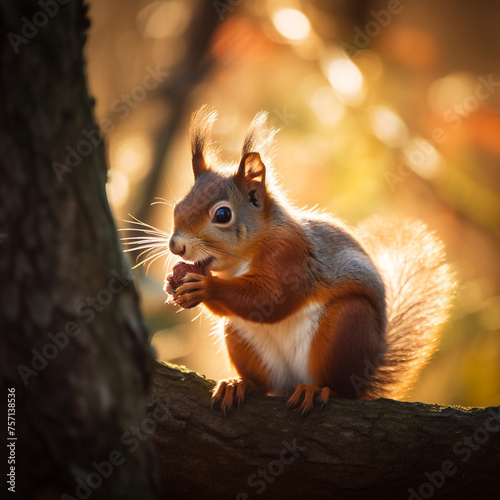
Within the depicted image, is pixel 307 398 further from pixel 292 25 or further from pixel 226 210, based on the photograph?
pixel 292 25

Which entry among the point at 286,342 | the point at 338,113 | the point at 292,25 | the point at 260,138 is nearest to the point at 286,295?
the point at 286,342

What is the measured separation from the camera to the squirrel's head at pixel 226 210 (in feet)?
7.54

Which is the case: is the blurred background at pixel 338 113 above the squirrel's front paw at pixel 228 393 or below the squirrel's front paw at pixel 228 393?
above

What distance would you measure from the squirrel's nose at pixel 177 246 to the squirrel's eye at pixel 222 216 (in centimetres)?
22

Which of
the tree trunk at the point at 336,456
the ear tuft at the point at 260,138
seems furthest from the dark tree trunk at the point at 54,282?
the ear tuft at the point at 260,138

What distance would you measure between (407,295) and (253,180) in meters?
1.02

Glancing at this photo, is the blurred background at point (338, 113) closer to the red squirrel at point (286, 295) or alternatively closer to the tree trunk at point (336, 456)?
the red squirrel at point (286, 295)

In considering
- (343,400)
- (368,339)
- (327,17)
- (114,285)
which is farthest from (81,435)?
(327,17)

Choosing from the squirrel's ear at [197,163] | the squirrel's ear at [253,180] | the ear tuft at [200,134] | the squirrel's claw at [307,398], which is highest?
the ear tuft at [200,134]

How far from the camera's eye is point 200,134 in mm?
2693

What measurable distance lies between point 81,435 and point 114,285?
0.31m

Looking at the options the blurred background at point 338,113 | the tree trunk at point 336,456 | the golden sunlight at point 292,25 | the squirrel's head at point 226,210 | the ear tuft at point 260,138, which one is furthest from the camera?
the golden sunlight at point 292,25

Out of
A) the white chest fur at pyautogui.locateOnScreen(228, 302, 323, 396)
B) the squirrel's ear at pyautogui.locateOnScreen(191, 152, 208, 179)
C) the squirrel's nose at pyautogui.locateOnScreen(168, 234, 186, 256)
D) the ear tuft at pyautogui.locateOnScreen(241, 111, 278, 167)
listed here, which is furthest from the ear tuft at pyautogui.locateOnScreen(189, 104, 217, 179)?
the white chest fur at pyautogui.locateOnScreen(228, 302, 323, 396)

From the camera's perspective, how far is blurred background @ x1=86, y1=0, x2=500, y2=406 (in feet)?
12.1
